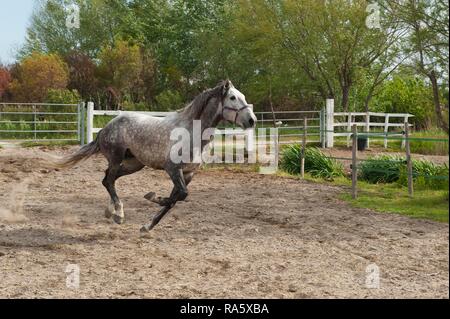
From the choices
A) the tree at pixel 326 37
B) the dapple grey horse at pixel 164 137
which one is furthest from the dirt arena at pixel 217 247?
the tree at pixel 326 37

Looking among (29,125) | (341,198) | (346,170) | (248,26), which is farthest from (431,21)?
(248,26)

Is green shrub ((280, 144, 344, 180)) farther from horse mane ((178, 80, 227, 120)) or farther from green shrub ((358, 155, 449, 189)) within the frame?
horse mane ((178, 80, 227, 120))

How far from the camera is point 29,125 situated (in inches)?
707

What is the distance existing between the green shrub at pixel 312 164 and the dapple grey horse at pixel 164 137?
5.84m

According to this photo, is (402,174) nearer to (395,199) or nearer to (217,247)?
(395,199)

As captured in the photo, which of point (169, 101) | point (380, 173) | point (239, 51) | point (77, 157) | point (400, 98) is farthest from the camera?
point (239, 51)

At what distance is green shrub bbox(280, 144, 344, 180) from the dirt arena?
2.46 meters

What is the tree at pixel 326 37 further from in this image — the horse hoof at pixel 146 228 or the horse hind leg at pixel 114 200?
the horse hoof at pixel 146 228

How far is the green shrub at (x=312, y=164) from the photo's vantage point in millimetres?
11945

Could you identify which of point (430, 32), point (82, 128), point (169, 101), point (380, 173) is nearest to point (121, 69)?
point (169, 101)

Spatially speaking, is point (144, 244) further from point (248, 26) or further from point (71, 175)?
point (248, 26)

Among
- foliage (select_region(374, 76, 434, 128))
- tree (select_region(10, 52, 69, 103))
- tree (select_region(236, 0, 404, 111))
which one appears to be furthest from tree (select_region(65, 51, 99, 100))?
foliage (select_region(374, 76, 434, 128))

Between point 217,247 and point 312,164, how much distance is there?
270 inches

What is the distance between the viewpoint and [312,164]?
12242mm
